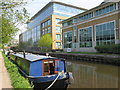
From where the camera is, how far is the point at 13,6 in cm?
500

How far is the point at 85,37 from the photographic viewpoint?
115 ft

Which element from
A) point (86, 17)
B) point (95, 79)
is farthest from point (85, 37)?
point (95, 79)

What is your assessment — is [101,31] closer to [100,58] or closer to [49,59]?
[100,58]

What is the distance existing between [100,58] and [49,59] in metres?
16.7

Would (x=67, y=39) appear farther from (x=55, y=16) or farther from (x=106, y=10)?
(x=55, y=16)

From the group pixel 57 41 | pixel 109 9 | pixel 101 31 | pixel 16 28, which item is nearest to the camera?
pixel 16 28

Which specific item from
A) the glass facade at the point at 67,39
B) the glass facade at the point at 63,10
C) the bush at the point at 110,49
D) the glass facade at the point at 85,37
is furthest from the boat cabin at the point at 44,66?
the glass facade at the point at 63,10

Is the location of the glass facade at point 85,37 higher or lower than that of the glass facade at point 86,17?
lower

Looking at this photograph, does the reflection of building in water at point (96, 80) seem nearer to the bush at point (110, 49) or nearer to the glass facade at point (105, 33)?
the bush at point (110, 49)

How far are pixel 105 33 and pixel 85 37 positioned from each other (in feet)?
23.5

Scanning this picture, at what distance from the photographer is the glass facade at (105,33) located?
89.2ft

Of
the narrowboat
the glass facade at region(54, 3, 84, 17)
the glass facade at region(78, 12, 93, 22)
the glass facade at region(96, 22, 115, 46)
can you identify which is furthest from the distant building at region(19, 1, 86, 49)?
the narrowboat

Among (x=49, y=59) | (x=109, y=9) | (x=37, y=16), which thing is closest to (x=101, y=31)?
(x=109, y=9)

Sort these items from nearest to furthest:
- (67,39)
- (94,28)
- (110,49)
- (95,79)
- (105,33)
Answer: (95,79), (110,49), (105,33), (94,28), (67,39)
